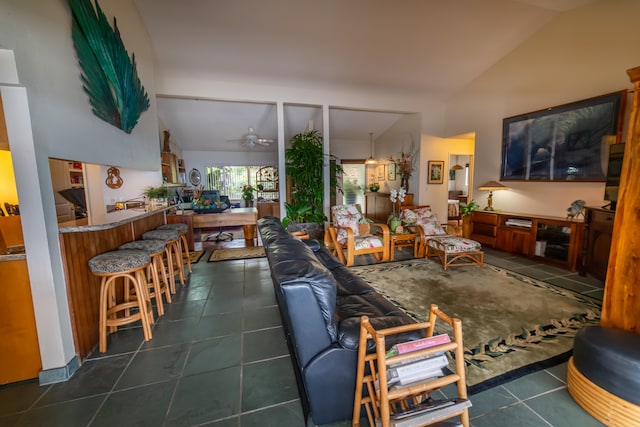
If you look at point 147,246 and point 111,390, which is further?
point 147,246

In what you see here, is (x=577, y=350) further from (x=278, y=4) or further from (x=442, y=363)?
(x=278, y=4)

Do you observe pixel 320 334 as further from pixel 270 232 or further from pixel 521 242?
pixel 521 242

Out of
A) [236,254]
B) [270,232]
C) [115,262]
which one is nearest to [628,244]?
[270,232]

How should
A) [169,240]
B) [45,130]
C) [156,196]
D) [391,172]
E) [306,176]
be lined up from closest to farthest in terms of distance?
[45,130], [169,240], [156,196], [306,176], [391,172]

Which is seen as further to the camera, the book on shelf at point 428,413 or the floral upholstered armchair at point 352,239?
the floral upholstered armchair at point 352,239

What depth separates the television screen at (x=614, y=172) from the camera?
9.25 ft

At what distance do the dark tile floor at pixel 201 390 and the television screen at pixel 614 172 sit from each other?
93.3 inches

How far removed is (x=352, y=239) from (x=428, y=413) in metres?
2.75

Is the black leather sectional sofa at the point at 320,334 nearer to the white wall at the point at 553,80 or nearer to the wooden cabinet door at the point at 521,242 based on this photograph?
the wooden cabinet door at the point at 521,242

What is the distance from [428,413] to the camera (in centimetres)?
101

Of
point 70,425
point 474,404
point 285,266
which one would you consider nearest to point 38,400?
point 70,425

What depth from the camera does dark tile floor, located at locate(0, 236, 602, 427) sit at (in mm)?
1389

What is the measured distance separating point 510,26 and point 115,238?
5.97 m

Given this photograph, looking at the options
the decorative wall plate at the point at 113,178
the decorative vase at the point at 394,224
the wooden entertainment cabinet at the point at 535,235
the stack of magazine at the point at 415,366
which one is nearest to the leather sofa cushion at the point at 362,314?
the stack of magazine at the point at 415,366
